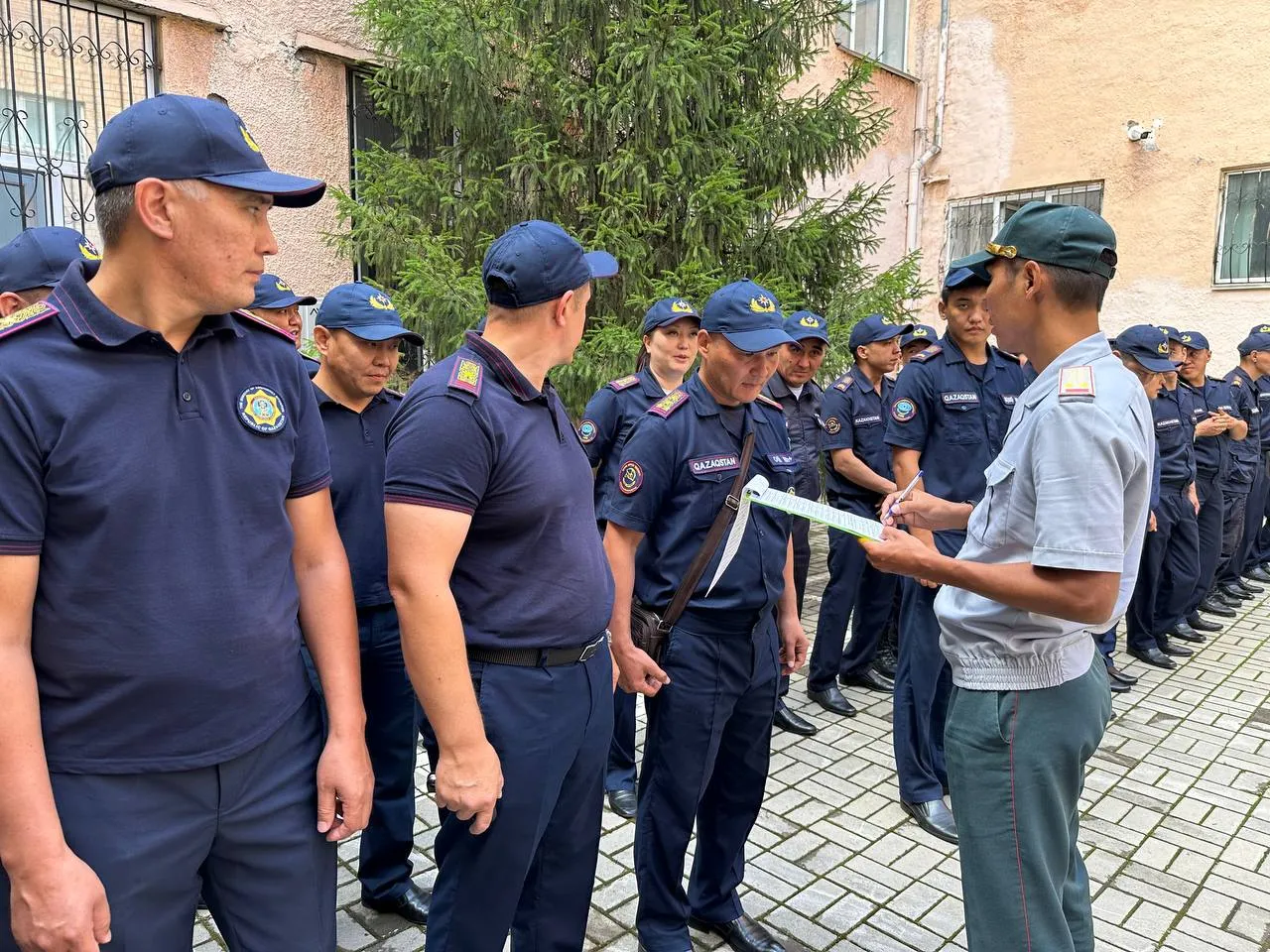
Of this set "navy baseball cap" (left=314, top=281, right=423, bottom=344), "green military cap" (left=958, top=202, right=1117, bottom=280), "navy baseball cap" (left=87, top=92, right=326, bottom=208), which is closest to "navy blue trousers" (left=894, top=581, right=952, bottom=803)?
"green military cap" (left=958, top=202, right=1117, bottom=280)

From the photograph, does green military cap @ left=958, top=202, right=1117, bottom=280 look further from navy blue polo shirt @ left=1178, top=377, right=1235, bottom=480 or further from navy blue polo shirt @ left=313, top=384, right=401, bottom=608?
navy blue polo shirt @ left=1178, top=377, right=1235, bottom=480

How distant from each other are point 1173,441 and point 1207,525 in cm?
122

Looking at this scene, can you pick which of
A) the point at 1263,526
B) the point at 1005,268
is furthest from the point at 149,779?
the point at 1263,526

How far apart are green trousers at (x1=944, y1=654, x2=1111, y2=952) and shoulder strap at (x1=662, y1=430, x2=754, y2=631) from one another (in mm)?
857

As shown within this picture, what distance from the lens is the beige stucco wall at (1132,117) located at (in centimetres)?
992

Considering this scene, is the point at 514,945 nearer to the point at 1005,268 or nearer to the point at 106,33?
the point at 1005,268

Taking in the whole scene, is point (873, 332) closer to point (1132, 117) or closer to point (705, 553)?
point (705, 553)

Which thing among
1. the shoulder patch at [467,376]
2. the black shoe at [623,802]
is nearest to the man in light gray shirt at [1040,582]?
the shoulder patch at [467,376]

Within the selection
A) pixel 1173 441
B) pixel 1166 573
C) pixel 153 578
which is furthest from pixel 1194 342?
pixel 153 578

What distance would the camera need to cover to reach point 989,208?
12.1 meters

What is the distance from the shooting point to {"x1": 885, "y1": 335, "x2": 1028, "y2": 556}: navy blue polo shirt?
3.81 meters

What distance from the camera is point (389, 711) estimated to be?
2.95m

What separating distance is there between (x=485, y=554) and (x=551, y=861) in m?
0.84

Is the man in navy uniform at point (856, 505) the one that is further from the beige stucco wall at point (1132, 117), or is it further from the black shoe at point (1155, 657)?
the beige stucco wall at point (1132, 117)
